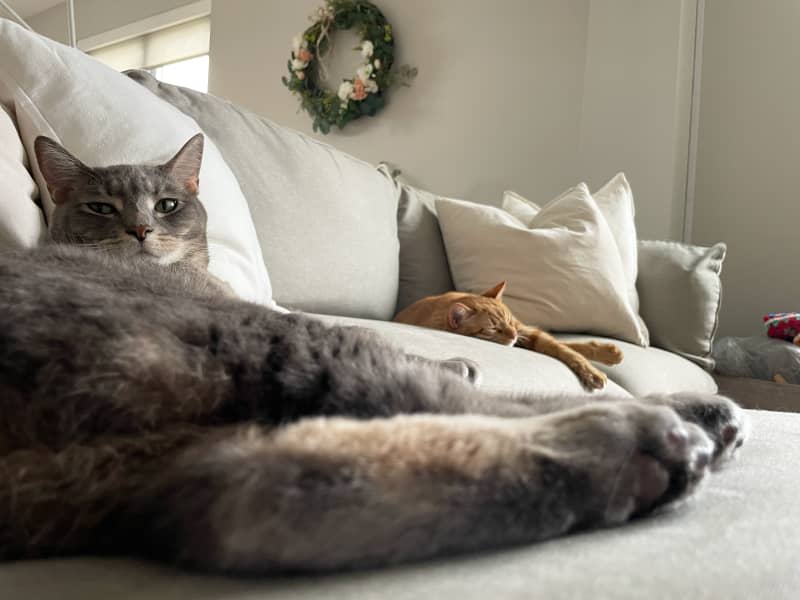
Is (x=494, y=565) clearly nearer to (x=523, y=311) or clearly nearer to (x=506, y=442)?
(x=506, y=442)

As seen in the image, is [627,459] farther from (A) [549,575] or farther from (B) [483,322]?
(B) [483,322]

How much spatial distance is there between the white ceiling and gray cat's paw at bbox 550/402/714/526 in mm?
7744

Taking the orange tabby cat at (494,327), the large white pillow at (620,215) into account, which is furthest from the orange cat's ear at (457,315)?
the large white pillow at (620,215)

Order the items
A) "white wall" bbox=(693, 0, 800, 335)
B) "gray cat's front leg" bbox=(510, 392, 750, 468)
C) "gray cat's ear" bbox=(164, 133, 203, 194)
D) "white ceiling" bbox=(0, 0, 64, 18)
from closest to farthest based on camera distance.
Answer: "gray cat's front leg" bbox=(510, 392, 750, 468), "gray cat's ear" bbox=(164, 133, 203, 194), "white wall" bbox=(693, 0, 800, 335), "white ceiling" bbox=(0, 0, 64, 18)

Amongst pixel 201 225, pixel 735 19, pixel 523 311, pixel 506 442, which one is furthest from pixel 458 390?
pixel 735 19

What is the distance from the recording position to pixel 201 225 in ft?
4.11

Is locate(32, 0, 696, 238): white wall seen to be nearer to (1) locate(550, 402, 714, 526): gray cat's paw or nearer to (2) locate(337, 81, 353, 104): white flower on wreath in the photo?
(2) locate(337, 81, 353, 104): white flower on wreath

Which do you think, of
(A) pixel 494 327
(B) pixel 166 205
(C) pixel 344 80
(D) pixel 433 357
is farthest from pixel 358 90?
(B) pixel 166 205

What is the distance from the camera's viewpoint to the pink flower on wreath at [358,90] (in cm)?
429

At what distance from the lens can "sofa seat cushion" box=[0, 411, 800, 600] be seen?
33cm

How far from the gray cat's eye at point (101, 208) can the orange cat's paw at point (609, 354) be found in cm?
146

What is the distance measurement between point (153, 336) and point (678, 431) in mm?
358

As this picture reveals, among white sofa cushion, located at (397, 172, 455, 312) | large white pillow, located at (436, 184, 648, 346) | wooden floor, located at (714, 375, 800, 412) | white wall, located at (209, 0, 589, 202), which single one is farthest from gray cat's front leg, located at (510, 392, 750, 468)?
white wall, located at (209, 0, 589, 202)

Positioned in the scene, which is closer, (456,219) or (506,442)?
(506,442)
